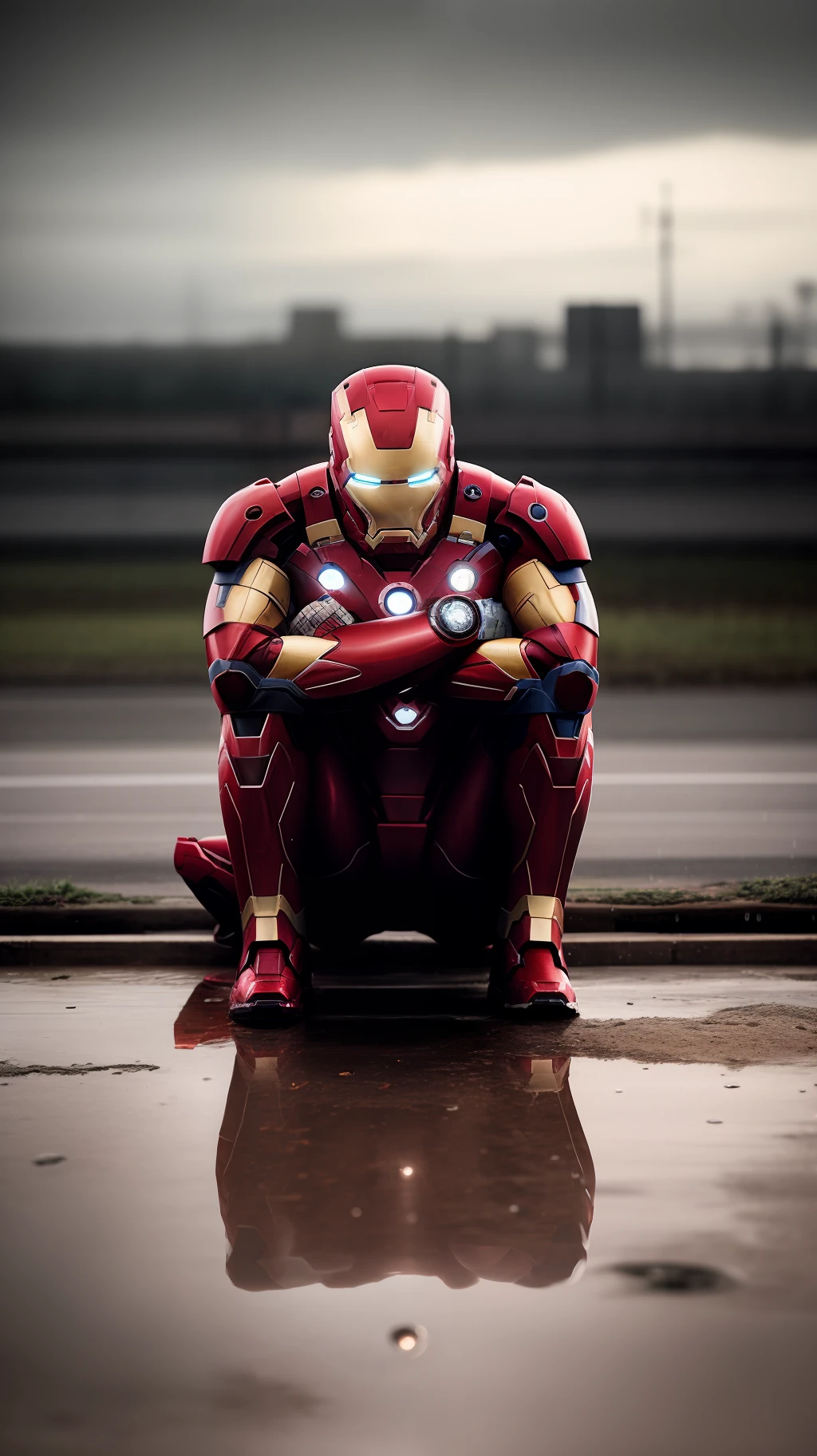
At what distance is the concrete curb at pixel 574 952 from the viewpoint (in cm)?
511

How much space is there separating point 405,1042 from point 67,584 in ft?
85.3

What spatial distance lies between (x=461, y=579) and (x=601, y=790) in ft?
17.9

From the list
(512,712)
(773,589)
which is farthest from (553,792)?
(773,589)

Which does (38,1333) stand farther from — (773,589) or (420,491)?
(773,589)

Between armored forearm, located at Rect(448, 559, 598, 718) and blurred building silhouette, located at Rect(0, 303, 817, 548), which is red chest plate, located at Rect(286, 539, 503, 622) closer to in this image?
armored forearm, located at Rect(448, 559, 598, 718)

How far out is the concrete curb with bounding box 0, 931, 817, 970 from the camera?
5.11 m

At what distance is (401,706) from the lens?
14.7 ft

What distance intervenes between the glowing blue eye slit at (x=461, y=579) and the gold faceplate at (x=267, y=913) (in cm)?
96

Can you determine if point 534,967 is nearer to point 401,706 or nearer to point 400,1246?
point 401,706

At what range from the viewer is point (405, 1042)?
163 inches

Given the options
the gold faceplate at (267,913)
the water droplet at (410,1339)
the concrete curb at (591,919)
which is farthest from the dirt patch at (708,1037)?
the water droplet at (410,1339)

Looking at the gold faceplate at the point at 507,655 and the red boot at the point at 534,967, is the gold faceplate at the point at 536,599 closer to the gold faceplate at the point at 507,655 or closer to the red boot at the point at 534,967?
the gold faceplate at the point at 507,655

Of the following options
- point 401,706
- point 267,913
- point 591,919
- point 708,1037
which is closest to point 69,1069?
point 267,913

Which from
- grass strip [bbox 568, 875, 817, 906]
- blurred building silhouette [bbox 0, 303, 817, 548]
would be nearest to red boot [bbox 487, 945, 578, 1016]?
grass strip [bbox 568, 875, 817, 906]
